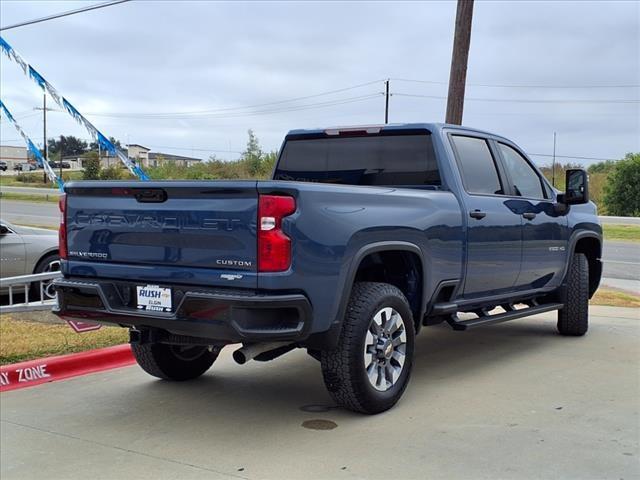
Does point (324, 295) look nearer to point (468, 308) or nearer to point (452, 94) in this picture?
point (468, 308)

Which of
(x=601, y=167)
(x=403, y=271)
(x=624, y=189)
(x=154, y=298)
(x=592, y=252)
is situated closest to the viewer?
(x=154, y=298)

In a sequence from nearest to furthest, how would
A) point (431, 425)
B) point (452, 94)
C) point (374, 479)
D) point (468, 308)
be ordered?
point (374, 479), point (431, 425), point (468, 308), point (452, 94)

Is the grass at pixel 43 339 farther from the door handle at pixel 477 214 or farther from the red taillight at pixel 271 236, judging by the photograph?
the door handle at pixel 477 214

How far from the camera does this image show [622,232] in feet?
79.6

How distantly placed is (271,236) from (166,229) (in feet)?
2.47

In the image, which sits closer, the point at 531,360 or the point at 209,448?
the point at 209,448

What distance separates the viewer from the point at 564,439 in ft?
14.3

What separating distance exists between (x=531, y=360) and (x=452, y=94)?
679cm

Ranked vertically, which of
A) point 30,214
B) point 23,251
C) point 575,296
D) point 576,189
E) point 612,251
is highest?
point 576,189

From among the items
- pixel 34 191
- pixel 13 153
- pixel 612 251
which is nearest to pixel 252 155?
pixel 34 191

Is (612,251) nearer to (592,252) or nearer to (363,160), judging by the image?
(592,252)

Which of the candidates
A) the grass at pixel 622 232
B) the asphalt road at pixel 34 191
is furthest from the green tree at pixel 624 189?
the asphalt road at pixel 34 191

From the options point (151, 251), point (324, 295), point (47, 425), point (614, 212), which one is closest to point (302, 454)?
point (324, 295)

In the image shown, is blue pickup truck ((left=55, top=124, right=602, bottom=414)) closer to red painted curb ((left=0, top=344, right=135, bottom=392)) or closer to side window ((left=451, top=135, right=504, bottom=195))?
side window ((left=451, top=135, right=504, bottom=195))
